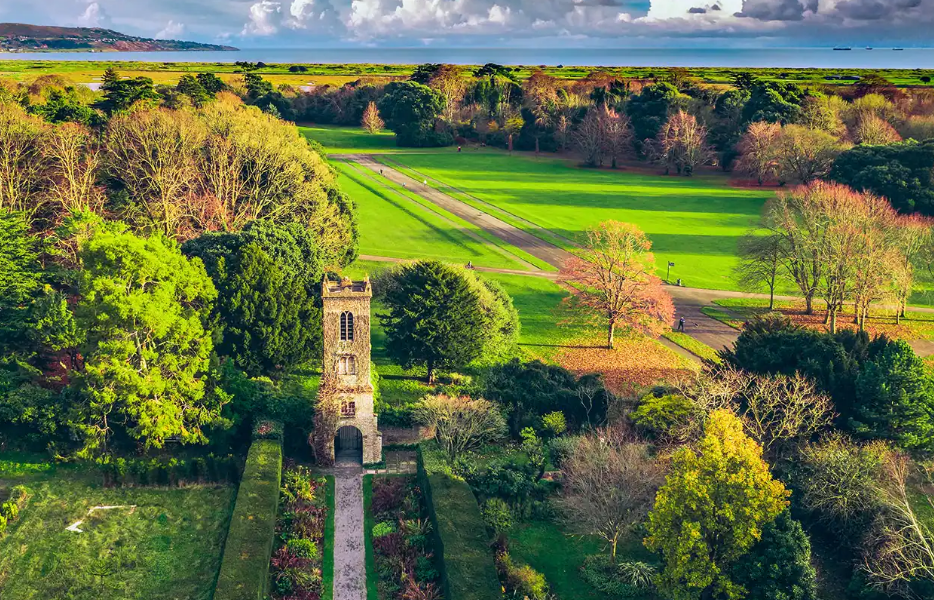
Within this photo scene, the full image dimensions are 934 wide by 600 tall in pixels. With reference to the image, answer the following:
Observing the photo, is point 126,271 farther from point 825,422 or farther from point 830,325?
point 830,325

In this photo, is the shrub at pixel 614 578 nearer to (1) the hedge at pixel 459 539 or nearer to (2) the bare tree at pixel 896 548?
(1) the hedge at pixel 459 539

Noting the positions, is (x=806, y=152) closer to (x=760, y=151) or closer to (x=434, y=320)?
(x=760, y=151)

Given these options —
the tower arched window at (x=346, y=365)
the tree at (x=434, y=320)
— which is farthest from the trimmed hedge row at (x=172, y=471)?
the tree at (x=434, y=320)

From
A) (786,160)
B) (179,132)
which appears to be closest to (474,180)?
(786,160)

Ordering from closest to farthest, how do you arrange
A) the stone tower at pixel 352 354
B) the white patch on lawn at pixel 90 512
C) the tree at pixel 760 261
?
the white patch on lawn at pixel 90 512 → the stone tower at pixel 352 354 → the tree at pixel 760 261

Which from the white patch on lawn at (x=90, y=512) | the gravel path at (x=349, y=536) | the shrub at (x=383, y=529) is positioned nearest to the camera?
the gravel path at (x=349, y=536)

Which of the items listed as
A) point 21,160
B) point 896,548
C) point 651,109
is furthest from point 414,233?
point 896,548

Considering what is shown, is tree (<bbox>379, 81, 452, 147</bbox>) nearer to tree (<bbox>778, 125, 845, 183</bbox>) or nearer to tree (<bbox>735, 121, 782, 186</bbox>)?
tree (<bbox>735, 121, 782, 186</bbox>)
